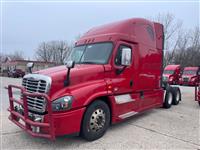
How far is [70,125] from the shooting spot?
425cm

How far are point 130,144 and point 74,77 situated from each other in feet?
6.45

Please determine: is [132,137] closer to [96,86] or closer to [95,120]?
[95,120]

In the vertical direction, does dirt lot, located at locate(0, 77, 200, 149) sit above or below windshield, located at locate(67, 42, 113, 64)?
below

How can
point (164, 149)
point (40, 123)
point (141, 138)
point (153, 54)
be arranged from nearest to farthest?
point (40, 123) < point (164, 149) < point (141, 138) < point (153, 54)

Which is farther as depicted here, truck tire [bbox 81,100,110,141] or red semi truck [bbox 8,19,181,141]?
truck tire [bbox 81,100,110,141]

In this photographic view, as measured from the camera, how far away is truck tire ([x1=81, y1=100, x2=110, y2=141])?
457cm

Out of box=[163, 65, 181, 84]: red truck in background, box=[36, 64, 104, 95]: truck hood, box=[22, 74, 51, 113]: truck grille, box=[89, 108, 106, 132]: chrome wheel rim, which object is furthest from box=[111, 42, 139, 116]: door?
box=[163, 65, 181, 84]: red truck in background

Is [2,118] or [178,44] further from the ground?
[178,44]

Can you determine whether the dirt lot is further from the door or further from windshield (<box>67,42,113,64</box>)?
windshield (<box>67,42,113,64</box>)

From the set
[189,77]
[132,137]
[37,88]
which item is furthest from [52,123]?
[189,77]

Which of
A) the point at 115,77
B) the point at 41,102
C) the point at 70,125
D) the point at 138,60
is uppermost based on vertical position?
the point at 138,60

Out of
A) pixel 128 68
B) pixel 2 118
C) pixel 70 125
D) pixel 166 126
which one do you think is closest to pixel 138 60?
pixel 128 68

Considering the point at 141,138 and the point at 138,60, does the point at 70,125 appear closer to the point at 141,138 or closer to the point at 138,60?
the point at 141,138

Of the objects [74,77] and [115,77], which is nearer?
[74,77]
